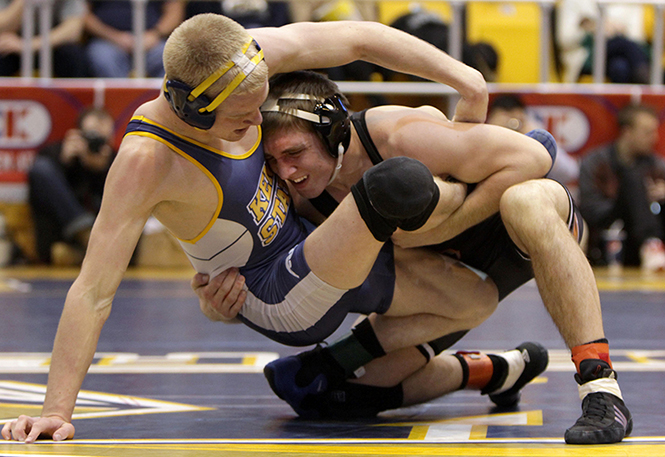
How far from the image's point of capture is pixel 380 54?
246 cm

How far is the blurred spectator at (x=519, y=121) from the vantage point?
6.07m

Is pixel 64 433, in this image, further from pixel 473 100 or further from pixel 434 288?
pixel 473 100

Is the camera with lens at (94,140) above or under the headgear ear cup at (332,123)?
under

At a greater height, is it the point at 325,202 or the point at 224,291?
the point at 325,202

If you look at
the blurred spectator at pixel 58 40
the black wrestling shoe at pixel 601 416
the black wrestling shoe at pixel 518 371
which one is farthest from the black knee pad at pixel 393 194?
the blurred spectator at pixel 58 40

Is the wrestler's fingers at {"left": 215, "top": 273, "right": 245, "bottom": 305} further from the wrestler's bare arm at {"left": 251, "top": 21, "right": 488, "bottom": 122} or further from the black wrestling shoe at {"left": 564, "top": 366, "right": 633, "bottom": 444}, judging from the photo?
the black wrestling shoe at {"left": 564, "top": 366, "right": 633, "bottom": 444}

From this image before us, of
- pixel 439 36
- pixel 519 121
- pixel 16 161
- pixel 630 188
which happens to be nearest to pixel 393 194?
pixel 519 121

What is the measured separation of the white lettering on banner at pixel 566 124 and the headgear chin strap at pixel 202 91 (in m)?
5.11

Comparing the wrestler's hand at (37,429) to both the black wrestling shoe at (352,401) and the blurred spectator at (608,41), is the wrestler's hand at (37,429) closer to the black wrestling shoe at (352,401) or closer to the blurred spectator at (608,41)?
the black wrestling shoe at (352,401)

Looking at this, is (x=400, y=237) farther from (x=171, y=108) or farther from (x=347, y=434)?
(x=171, y=108)

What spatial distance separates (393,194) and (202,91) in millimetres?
496

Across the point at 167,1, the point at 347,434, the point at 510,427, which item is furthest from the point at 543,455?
the point at 167,1

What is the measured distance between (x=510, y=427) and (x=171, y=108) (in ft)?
3.76

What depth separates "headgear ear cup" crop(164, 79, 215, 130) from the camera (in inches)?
79.5
